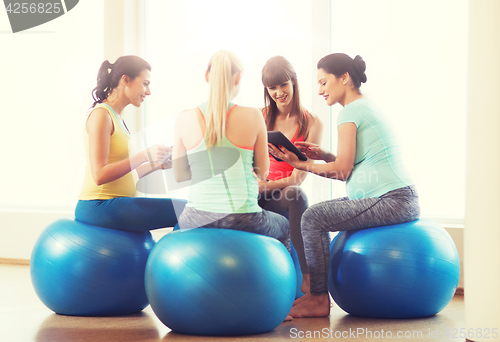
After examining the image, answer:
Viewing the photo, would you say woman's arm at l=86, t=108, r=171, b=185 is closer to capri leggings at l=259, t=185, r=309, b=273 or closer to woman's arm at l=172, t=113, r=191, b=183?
woman's arm at l=172, t=113, r=191, b=183

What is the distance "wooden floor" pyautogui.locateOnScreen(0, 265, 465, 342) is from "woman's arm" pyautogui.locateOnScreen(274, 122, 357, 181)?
71cm

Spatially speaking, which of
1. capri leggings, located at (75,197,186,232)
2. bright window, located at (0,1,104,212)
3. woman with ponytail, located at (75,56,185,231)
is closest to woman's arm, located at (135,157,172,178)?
woman with ponytail, located at (75,56,185,231)

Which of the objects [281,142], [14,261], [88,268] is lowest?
[14,261]

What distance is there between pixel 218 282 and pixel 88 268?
77 cm

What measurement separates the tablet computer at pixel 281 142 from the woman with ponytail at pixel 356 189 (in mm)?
26

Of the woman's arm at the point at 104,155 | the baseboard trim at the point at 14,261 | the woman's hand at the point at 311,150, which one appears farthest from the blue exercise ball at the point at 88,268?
the baseboard trim at the point at 14,261

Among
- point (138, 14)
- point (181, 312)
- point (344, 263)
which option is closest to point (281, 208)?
point (344, 263)

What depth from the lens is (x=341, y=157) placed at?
2.42 meters

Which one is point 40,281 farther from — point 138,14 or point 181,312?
point 138,14

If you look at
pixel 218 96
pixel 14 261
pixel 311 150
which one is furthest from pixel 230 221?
pixel 14 261

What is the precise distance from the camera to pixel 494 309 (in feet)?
6.19

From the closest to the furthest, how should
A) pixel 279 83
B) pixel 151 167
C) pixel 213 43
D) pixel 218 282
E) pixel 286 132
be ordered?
pixel 218 282 → pixel 151 167 → pixel 279 83 → pixel 286 132 → pixel 213 43

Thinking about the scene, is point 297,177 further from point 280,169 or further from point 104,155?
point 104,155

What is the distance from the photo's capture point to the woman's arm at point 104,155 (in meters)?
2.41
